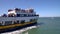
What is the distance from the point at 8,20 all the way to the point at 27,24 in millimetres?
10560

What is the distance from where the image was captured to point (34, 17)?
161ft

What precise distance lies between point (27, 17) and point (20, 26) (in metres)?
5.53

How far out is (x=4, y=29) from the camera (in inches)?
1278

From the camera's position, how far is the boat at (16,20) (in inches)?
1291

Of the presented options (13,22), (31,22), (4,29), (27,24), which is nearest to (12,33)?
(4,29)

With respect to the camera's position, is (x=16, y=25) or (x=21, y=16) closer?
(x=16, y=25)

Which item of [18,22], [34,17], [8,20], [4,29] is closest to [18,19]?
[18,22]

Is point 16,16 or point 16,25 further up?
point 16,16

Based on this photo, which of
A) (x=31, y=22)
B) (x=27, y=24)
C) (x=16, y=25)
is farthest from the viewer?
(x=31, y=22)

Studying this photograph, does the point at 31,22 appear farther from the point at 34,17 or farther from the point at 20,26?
the point at 20,26

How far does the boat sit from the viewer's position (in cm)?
3280

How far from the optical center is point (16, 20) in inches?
1494

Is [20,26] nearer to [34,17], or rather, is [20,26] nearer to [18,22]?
[18,22]

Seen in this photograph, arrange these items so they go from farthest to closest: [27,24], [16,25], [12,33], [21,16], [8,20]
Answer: [27,24] < [21,16] < [16,25] < [8,20] < [12,33]
